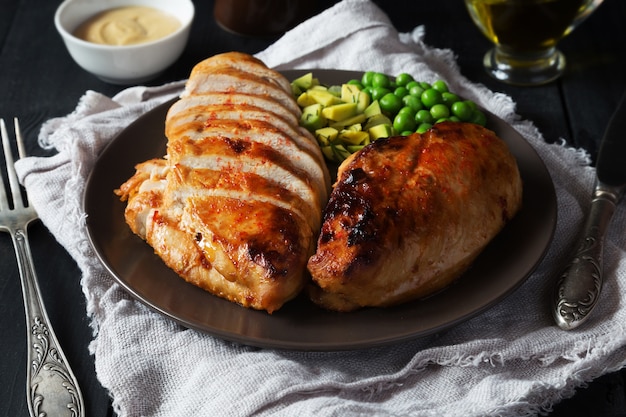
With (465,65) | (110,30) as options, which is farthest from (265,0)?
(465,65)

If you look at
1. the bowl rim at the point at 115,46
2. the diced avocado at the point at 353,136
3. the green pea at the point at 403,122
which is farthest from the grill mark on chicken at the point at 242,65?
the bowl rim at the point at 115,46

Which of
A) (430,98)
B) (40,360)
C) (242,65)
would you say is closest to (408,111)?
(430,98)

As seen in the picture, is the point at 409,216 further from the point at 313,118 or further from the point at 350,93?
the point at 350,93

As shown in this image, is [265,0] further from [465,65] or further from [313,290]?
[313,290]

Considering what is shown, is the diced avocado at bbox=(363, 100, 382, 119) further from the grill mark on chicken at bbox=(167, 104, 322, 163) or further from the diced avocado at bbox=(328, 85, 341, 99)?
the grill mark on chicken at bbox=(167, 104, 322, 163)

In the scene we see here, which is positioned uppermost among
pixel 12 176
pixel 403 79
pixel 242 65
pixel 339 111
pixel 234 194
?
pixel 234 194

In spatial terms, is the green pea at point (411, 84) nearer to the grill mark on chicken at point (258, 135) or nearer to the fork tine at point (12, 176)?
the grill mark on chicken at point (258, 135)
